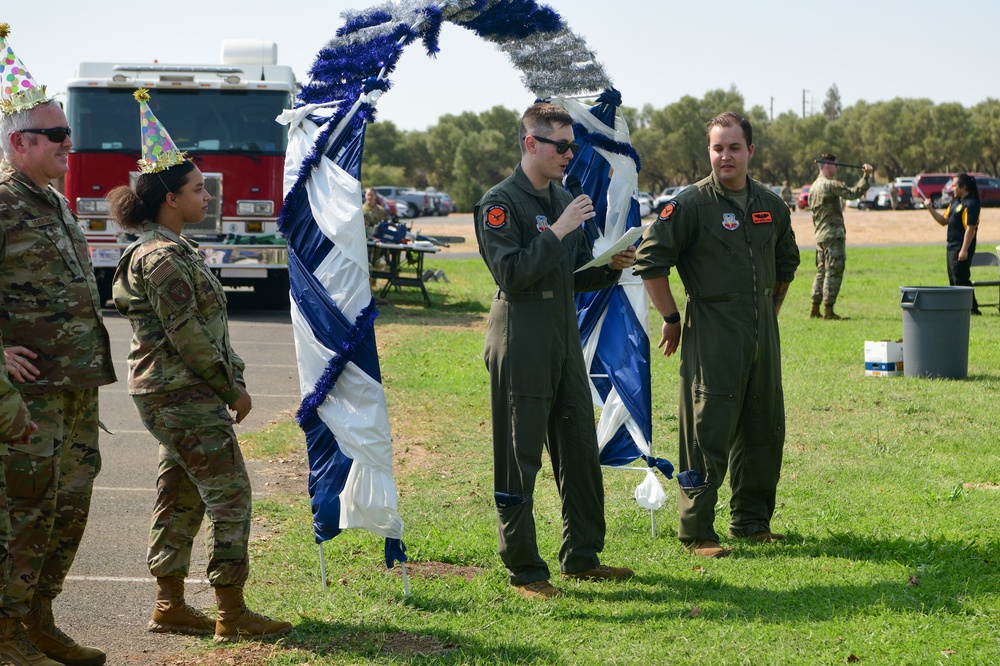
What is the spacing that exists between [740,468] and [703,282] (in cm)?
109

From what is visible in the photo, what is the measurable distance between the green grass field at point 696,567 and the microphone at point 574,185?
193 cm

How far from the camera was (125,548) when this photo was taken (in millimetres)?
5945

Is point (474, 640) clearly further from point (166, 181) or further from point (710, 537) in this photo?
point (166, 181)

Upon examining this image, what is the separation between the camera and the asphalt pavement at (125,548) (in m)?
4.62

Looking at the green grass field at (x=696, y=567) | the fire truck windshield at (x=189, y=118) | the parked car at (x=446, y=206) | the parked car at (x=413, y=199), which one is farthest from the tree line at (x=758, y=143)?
the green grass field at (x=696, y=567)

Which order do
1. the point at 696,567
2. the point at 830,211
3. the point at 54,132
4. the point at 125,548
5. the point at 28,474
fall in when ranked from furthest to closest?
the point at 830,211 → the point at 125,548 → the point at 696,567 → the point at 54,132 → the point at 28,474

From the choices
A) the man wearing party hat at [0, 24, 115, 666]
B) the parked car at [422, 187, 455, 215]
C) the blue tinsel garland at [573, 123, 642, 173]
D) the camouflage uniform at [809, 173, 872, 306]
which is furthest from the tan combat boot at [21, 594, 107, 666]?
the parked car at [422, 187, 455, 215]

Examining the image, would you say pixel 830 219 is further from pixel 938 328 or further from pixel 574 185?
pixel 574 185

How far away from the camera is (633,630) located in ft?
15.2

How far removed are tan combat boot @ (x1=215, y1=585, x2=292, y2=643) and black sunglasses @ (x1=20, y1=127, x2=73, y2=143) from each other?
6.24ft

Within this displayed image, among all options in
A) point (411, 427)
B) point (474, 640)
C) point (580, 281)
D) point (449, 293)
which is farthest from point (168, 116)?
point (474, 640)

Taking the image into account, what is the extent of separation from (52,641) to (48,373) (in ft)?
3.52

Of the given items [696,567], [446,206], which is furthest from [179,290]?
[446,206]

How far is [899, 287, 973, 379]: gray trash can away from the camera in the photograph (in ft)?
35.1
